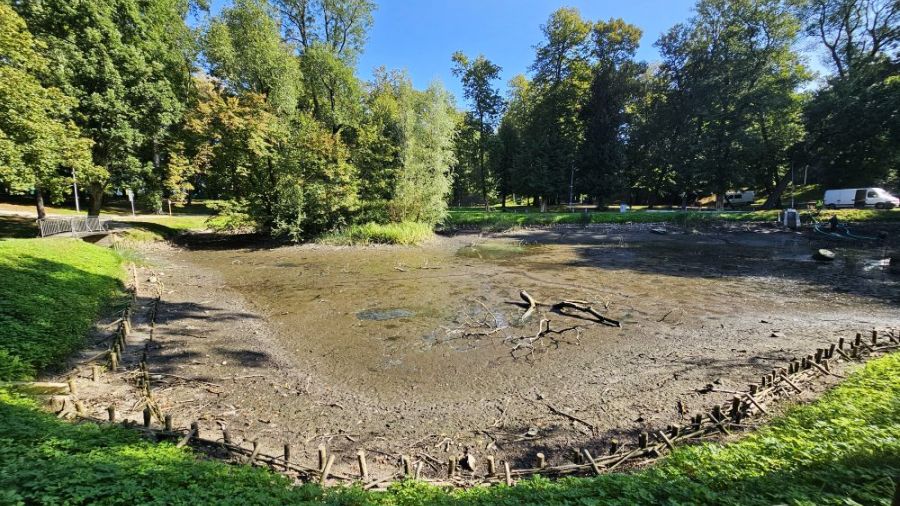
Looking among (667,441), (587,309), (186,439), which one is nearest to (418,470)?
(186,439)

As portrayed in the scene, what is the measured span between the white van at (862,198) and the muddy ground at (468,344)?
67.8 feet

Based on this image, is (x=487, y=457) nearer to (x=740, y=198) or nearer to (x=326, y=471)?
(x=326, y=471)

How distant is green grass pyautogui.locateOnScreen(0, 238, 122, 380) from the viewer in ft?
21.4

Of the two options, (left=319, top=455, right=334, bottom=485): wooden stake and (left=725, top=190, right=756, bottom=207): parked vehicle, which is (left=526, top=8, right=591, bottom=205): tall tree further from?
(left=319, top=455, right=334, bottom=485): wooden stake

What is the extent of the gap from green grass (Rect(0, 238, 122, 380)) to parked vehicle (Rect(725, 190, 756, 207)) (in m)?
59.0

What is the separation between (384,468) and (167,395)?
4.19 meters

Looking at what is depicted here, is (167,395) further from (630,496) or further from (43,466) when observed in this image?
(630,496)

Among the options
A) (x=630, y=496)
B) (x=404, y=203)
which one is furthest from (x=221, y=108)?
(x=630, y=496)

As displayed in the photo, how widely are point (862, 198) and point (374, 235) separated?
4238cm

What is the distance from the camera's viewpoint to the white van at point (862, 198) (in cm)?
3206

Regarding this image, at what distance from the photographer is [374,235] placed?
2595cm

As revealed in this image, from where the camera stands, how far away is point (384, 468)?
16.0 feet

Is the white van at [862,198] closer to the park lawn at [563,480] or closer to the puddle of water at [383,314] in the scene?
the park lawn at [563,480]

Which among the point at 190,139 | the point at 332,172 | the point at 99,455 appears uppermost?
the point at 190,139
